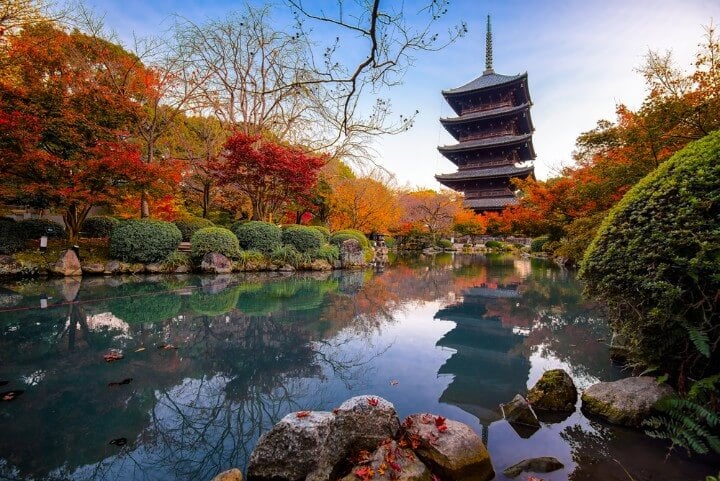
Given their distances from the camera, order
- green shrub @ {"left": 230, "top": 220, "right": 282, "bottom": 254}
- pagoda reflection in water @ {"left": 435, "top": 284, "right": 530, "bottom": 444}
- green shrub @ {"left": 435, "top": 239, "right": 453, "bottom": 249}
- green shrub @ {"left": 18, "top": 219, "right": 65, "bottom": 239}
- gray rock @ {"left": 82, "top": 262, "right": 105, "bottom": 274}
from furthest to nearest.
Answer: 1. green shrub @ {"left": 435, "top": 239, "right": 453, "bottom": 249}
2. green shrub @ {"left": 230, "top": 220, "right": 282, "bottom": 254}
3. green shrub @ {"left": 18, "top": 219, "right": 65, "bottom": 239}
4. gray rock @ {"left": 82, "top": 262, "right": 105, "bottom": 274}
5. pagoda reflection in water @ {"left": 435, "top": 284, "right": 530, "bottom": 444}

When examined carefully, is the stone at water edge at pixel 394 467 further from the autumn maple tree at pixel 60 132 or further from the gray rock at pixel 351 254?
the gray rock at pixel 351 254

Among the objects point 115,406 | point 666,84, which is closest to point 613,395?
point 115,406

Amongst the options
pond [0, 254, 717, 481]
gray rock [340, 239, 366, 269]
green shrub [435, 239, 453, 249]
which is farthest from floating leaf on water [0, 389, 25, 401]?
green shrub [435, 239, 453, 249]

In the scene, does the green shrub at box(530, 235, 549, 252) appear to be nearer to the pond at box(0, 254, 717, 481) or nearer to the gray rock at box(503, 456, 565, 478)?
the pond at box(0, 254, 717, 481)

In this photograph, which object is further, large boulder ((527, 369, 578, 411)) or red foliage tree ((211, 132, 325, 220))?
red foliage tree ((211, 132, 325, 220))

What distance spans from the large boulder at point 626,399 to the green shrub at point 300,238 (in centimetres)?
986

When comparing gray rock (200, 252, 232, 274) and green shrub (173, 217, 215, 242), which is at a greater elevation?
green shrub (173, 217, 215, 242)

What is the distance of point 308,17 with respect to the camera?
2.84 metres

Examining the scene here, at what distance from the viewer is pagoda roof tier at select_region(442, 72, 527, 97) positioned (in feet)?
84.2

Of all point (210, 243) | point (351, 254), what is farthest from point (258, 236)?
point (351, 254)

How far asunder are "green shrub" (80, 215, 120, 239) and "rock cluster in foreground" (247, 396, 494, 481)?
41.6ft

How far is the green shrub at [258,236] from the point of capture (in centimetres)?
1109

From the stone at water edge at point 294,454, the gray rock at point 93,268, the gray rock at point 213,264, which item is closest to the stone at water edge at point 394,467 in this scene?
the stone at water edge at point 294,454

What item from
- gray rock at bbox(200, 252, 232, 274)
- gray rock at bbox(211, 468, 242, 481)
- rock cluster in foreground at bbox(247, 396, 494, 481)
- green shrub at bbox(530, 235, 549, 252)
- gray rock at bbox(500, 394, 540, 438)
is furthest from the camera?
green shrub at bbox(530, 235, 549, 252)
